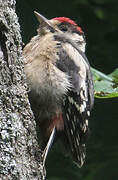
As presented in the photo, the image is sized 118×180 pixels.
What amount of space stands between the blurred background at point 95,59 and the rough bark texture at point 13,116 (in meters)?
1.56

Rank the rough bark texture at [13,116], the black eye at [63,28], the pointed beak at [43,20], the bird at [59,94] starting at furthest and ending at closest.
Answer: the black eye at [63,28] < the pointed beak at [43,20] < the bird at [59,94] < the rough bark texture at [13,116]

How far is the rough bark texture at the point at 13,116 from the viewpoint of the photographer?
283 cm

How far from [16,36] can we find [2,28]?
0.56 feet

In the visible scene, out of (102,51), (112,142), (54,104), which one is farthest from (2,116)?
(102,51)

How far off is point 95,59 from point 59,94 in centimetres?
192

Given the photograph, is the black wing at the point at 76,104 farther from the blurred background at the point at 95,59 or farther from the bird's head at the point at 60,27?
the blurred background at the point at 95,59

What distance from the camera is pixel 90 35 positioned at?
5.79 metres

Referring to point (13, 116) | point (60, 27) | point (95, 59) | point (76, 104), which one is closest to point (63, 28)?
point (60, 27)

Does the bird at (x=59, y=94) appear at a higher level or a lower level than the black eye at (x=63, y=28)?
lower

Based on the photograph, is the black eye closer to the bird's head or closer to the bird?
the bird's head

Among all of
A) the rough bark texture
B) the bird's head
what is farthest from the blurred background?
the rough bark texture

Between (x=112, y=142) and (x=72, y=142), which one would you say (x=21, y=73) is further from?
(x=112, y=142)

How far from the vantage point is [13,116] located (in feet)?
9.68

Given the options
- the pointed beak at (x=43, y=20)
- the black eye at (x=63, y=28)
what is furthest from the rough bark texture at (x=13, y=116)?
the black eye at (x=63, y=28)
